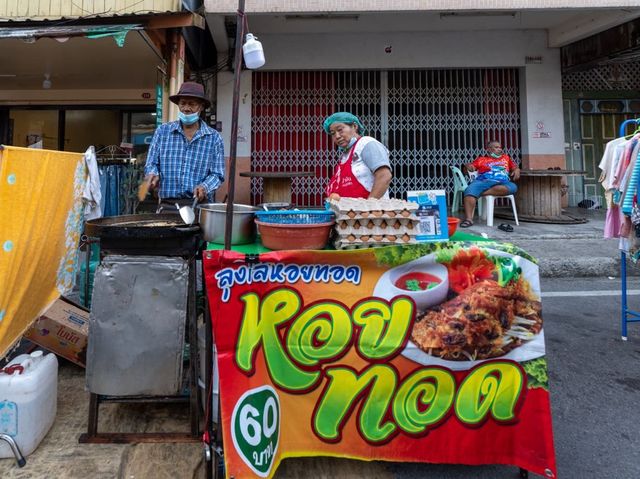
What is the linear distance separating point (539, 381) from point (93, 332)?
205 cm

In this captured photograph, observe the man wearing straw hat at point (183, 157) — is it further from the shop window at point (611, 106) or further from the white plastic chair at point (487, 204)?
the shop window at point (611, 106)

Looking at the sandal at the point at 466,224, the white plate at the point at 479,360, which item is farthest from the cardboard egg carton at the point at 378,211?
the sandal at the point at 466,224

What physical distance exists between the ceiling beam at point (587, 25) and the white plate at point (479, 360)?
7.60 m

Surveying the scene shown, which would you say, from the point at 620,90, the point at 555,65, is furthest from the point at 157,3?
the point at 620,90

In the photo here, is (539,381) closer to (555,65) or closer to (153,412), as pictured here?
(153,412)

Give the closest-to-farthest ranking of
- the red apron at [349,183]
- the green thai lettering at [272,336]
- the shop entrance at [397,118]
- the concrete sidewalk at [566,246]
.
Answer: the green thai lettering at [272,336]
the red apron at [349,183]
the concrete sidewalk at [566,246]
the shop entrance at [397,118]

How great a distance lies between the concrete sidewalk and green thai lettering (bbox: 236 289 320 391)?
3.40 meters

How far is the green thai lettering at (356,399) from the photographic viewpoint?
1.70m

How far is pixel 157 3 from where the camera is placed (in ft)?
18.6

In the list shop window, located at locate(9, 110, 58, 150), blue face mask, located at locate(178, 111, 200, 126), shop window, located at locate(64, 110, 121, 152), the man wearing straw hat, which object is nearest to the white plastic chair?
the man wearing straw hat

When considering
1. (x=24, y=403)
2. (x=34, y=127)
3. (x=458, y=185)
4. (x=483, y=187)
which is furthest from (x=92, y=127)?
(x=24, y=403)

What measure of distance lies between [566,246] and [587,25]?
15.2ft

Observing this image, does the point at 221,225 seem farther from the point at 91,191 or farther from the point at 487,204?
the point at 487,204

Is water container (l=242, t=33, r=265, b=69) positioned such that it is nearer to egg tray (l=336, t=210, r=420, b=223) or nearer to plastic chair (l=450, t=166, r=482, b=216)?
egg tray (l=336, t=210, r=420, b=223)
